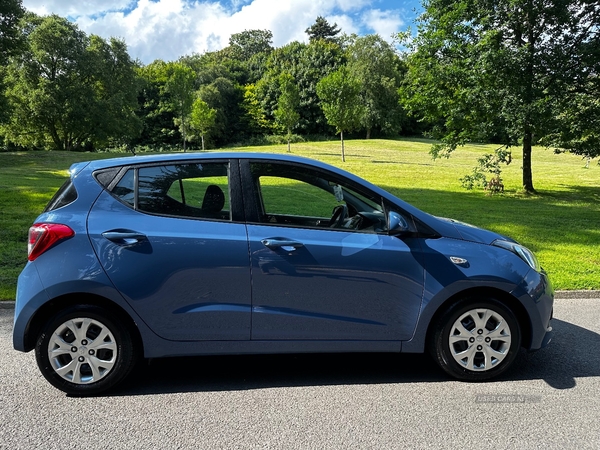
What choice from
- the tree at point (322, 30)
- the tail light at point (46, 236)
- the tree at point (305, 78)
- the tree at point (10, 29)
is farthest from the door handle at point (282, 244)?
the tree at point (322, 30)

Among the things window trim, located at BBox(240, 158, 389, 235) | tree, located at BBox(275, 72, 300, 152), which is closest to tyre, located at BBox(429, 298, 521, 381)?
window trim, located at BBox(240, 158, 389, 235)

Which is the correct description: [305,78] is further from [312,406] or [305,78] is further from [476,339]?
[312,406]

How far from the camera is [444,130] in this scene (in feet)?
67.9

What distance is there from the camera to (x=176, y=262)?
3303mm

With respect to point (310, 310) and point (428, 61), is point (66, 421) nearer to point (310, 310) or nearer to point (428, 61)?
point (310, 310)

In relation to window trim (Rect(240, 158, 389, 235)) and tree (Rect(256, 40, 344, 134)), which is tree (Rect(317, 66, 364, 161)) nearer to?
tree (Rect(256, 40, 344, 134))

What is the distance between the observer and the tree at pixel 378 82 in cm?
6606

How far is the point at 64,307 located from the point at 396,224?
7.93ft

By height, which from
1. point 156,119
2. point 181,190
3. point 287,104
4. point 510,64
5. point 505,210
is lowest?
point 505,210

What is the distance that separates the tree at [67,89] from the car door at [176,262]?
41.8 meters

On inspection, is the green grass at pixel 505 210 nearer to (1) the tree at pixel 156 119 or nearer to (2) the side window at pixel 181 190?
(2) the side window at pixel 181 190

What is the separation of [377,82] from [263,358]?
2614 inches

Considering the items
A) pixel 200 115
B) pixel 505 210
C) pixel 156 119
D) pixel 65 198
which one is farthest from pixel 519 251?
pixel 156 119

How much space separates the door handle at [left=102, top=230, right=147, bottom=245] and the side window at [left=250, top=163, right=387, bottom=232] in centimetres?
86
